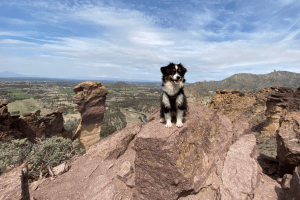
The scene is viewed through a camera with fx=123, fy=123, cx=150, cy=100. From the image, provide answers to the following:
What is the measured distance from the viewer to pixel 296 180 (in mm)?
4090

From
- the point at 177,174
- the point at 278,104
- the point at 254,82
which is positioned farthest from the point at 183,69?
the point at 254,82

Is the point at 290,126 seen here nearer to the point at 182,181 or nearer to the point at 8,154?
the point at 182,181

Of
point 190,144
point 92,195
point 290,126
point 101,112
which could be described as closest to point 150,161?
point 190,144

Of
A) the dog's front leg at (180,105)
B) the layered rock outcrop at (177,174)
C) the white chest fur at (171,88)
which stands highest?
the white chest fur at (171,88)

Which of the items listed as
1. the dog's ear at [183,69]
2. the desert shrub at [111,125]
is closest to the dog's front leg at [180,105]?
the dog's ear at [183,69]

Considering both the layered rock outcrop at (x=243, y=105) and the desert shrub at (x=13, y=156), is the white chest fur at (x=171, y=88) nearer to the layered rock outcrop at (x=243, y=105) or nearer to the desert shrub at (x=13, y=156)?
the desert shrub at (x=13, y=156)

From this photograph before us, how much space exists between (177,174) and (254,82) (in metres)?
166

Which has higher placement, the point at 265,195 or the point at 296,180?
the point at 296,180

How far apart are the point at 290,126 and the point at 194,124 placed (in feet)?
20.1

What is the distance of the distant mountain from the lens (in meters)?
115

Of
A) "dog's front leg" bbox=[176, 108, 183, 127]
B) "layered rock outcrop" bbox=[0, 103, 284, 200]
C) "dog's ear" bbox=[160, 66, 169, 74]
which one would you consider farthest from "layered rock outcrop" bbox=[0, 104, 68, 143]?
"dog's ear" bbox=[160, 66, 169, 74]

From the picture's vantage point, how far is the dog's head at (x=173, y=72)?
4594 millimetres

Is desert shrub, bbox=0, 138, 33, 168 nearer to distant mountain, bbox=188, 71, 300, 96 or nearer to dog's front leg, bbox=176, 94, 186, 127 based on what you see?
dog's front leg, bbox=176, 94, 186, 127

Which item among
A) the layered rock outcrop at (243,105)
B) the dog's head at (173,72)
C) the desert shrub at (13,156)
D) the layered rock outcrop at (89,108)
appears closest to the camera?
the dog's head at (173,72)
